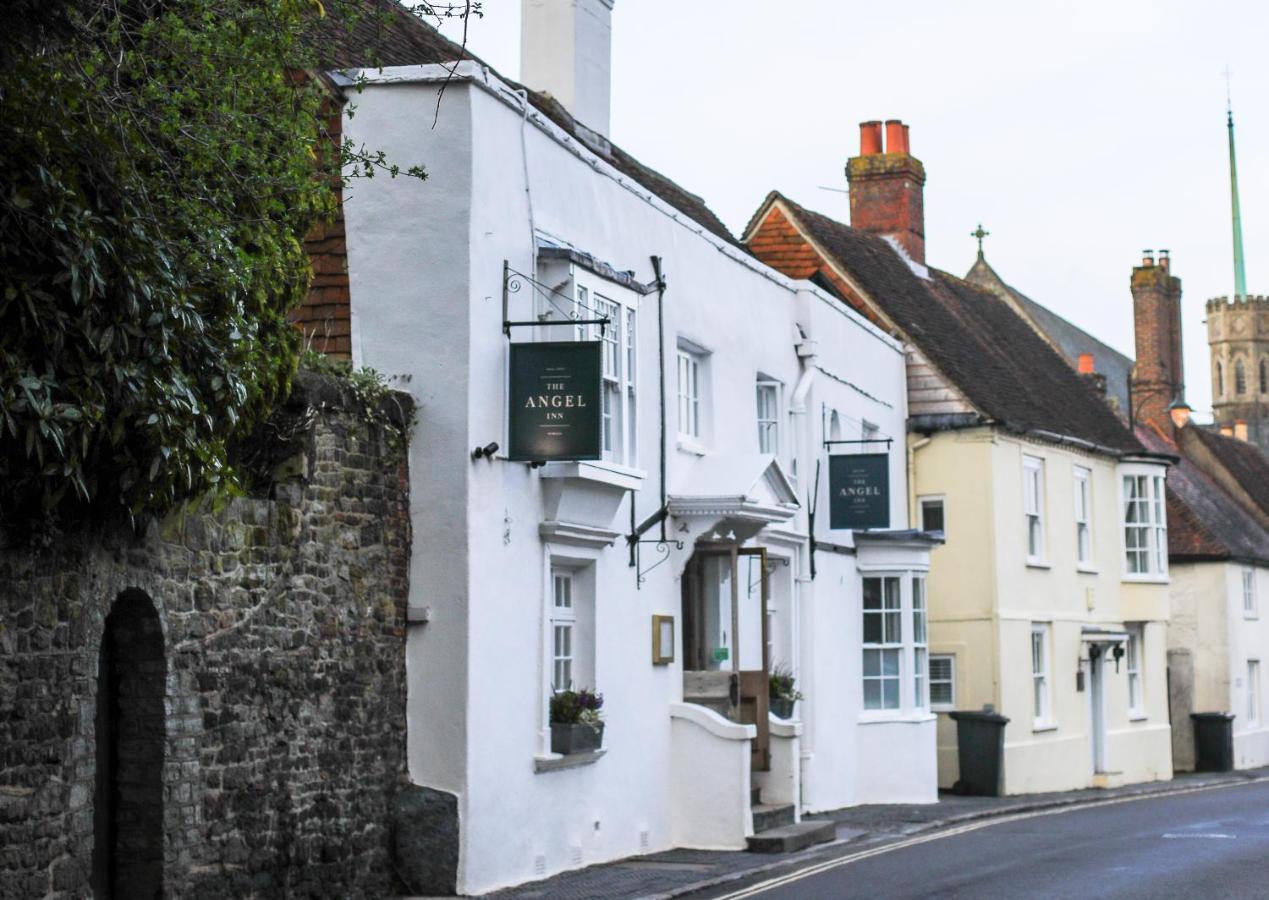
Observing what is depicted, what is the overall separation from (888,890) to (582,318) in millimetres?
5511

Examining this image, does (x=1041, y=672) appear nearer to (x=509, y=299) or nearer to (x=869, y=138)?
(x=869, y=138)

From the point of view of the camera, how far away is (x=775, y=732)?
2078 centimetres

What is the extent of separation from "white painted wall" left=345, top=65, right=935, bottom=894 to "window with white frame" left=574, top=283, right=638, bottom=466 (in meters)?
A: 0.32

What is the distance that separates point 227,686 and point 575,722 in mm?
4757

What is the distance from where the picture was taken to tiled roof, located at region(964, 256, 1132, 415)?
2153 inches

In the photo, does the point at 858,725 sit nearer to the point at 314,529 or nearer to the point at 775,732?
the point at 775,732

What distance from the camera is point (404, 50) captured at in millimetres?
18156

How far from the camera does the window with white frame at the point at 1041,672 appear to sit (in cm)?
3114

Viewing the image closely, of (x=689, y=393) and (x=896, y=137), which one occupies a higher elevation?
(x=896, y=137)

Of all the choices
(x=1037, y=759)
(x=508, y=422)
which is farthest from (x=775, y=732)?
(x=1037, y=759)

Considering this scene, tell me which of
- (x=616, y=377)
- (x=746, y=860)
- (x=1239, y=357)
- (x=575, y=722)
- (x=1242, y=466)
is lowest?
(x=746, y=860)

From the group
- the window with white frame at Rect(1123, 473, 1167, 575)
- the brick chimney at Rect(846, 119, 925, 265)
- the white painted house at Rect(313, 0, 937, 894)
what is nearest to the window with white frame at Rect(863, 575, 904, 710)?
the white painted house at Rect(313, 0, 937, 894)

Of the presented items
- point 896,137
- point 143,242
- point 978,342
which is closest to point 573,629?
point 143,242

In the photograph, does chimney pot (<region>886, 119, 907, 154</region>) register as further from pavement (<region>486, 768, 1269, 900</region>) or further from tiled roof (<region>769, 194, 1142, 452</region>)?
pavement (<region>486, 768, 1269, 900</region>)
